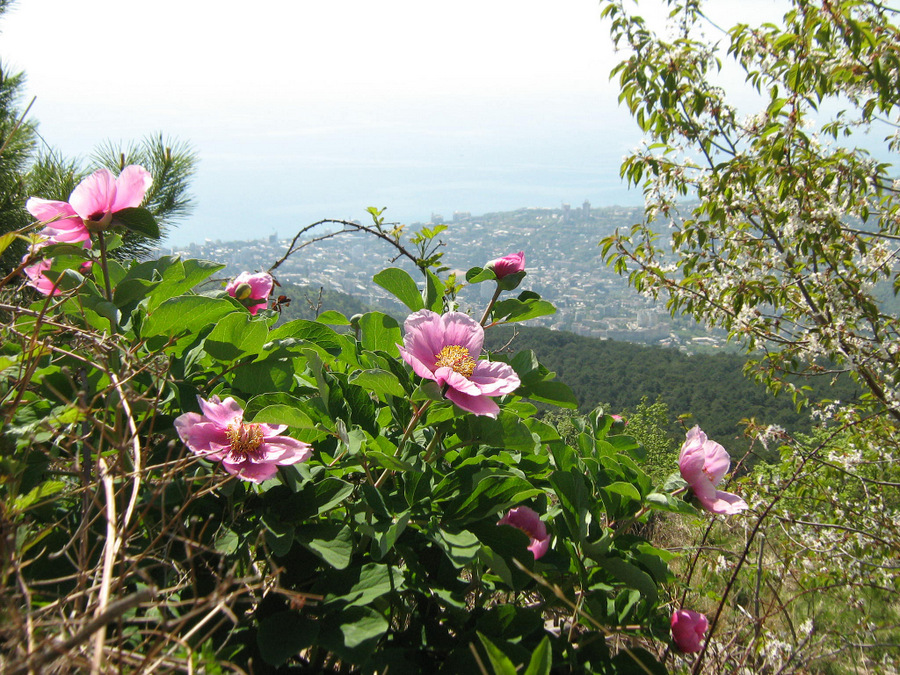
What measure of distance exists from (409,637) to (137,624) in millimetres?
401

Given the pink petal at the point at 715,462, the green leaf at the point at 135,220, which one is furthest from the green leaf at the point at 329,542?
the pink petal at the point at 715,462

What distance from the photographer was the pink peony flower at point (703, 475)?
3.34ft

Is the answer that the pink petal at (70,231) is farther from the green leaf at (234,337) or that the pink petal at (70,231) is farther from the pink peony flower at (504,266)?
the pink peony flower at (504,266)

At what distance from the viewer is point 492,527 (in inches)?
35.4

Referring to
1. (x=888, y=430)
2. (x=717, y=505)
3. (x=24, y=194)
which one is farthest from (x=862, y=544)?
(x=24, y=194)

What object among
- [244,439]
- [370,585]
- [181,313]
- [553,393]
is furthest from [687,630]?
[181,313]

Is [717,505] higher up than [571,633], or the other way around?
[717,505]

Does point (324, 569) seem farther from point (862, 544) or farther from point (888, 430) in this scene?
point (888, 430)

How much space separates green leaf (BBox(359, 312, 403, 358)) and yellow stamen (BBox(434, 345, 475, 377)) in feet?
0.57

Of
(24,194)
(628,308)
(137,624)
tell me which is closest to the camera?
(137,624)

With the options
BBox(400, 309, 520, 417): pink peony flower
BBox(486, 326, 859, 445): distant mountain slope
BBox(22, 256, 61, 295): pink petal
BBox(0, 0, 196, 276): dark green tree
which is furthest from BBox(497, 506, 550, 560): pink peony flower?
BBox(486, 326, 859, 445): distant mountain slope

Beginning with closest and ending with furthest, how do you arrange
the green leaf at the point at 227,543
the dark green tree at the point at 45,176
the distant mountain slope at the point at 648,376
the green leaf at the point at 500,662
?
the green leaf at the point at 500,662 → the green leaf at the point at 227,543 → the dark green tree at the point at 45,176 → the distant mountain slope at the point at 648,376

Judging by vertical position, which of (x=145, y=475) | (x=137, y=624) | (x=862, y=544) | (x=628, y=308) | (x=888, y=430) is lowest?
(x=628, y=308)

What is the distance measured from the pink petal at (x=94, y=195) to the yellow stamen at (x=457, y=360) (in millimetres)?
626
